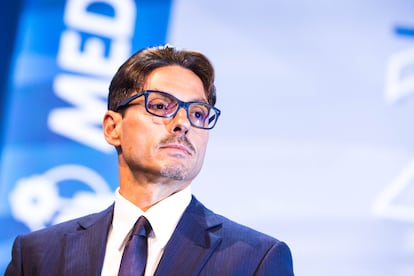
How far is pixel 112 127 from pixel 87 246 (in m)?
0.40

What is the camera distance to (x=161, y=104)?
6.18 ft

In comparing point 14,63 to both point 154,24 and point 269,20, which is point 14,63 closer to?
point 154,24

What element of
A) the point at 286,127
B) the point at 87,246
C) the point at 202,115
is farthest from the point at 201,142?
the point at 286,127

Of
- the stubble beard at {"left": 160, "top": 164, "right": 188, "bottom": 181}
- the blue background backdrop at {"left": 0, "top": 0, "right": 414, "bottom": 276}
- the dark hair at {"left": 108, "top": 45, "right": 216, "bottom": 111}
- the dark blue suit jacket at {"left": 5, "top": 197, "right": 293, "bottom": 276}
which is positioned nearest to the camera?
the dark blue suit jacket at {"left": 5, "top": 197, "right": 293, "bottom": 276}

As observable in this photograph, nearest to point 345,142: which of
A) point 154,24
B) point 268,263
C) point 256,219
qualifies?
point 256,219

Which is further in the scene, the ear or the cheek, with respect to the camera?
the ear

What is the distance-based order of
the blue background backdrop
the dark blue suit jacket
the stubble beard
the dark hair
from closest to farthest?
the dark blue suit jacket → the stubble beard → the dark hair → the blue background backdrop

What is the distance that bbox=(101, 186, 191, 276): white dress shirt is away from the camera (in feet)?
5.85

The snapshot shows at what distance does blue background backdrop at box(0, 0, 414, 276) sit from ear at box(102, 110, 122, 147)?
950 mm

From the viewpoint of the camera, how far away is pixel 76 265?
1.82 m

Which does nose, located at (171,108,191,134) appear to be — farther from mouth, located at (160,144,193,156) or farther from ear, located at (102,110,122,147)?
ear, located at (102,110,122,147)

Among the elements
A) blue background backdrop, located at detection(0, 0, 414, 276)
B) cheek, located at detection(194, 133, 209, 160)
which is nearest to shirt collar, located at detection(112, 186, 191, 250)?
cheek, located at detection(194, 133, 209, 160)

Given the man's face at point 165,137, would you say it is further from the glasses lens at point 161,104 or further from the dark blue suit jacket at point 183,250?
the dark blue suit jacket at point 183,250

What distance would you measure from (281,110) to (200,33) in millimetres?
561
